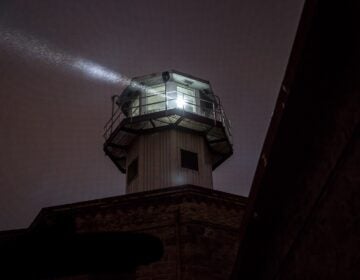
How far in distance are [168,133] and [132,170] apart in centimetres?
215

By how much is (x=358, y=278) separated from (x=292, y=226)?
1.03 meters

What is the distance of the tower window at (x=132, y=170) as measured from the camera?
15265 millimetres

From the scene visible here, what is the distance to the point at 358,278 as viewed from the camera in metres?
2.77

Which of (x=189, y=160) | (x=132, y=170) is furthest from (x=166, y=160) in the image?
(x=132, y=170)

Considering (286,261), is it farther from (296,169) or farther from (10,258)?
(10,258)

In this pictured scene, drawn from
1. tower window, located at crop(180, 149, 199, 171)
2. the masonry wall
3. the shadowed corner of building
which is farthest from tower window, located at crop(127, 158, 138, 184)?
the shadowed corner of building

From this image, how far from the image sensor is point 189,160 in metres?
15.0

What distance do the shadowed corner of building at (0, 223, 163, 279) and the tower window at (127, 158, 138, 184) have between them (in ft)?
40.6

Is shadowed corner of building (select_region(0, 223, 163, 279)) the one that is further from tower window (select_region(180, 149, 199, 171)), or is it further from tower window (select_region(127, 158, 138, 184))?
tower window (select_region(127, 158, 138, 184))

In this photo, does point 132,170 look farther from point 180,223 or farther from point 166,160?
point 180,223

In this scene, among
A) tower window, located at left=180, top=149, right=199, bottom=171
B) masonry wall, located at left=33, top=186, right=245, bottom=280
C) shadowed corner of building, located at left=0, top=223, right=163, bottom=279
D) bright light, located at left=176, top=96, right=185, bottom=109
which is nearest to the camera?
shadowed corner of building, located at left=0, top=223, right=163, bottom=279

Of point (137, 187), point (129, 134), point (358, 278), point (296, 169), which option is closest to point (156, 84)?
point (129, 134)

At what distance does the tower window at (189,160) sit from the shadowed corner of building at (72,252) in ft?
39.3

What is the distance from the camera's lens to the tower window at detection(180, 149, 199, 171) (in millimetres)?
14836
